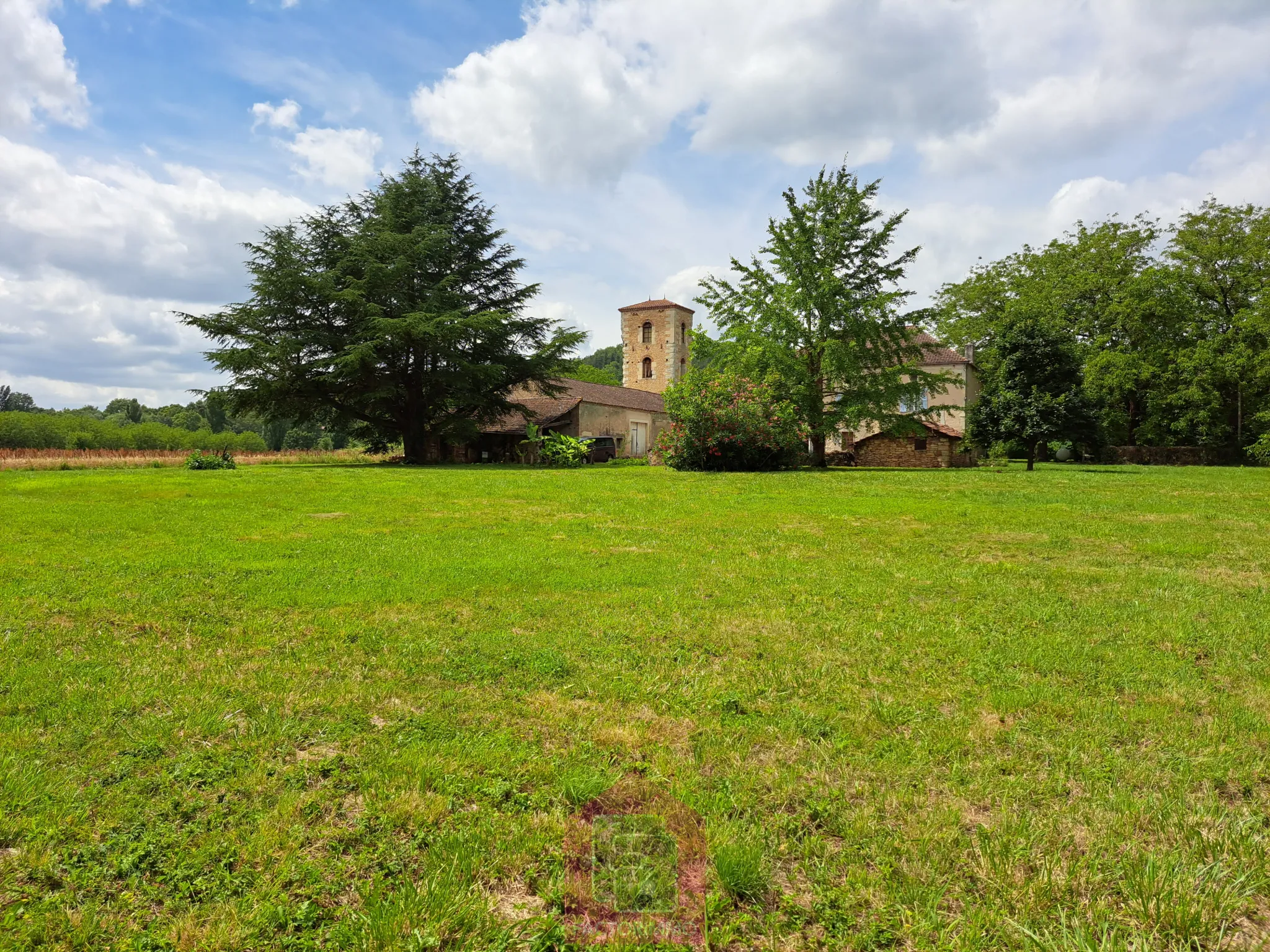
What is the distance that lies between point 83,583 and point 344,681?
3753 millimetres

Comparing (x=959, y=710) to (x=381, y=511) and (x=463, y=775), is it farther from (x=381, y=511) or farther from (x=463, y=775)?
(x=381, y=511)

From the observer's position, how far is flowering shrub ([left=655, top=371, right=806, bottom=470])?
Result: 76.2ft

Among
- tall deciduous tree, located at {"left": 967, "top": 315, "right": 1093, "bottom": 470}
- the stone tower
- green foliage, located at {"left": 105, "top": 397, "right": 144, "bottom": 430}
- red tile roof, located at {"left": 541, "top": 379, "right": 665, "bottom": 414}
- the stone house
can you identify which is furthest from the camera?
green foliage, located at {"left": 105, "top": 397, "right": 144, "bottom": 430}

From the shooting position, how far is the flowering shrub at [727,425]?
23.2m

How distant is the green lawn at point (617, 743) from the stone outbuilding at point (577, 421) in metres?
29.4

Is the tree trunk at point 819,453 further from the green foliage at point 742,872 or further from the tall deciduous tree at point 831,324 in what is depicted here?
the green foliage at point 742,872

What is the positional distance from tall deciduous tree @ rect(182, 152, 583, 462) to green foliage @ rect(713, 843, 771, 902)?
93.3ft

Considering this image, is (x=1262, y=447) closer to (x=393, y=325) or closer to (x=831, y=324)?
(x=831, y=324)

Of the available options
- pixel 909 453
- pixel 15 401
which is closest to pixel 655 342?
pixel 909 453

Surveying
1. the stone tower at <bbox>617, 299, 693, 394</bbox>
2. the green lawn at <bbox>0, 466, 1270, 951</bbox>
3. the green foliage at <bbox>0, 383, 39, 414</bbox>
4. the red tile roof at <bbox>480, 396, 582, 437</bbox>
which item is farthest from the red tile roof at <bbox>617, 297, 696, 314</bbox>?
the green foliage at <bbox>0, 383, 39, 414</bbox>

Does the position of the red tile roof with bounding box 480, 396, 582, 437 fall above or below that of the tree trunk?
above

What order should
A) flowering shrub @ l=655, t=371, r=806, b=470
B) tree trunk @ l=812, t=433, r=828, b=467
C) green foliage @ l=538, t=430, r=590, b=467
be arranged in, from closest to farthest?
flowering shrub @ l=655, t=371, r=806, b=470
tree trunk @ l=812, t=433, r=828, b=467
green foliage @ l=538, t=430, r=590, b=467

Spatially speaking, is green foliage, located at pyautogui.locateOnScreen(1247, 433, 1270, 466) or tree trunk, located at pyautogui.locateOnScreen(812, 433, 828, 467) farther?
green foliage, located at pyautogui.locateOnScreen(1247, 433, 1270, 466)

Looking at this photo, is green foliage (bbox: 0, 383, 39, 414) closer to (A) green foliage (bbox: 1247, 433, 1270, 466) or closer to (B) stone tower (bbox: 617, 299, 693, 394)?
(B) stone tower (bbox: 617, 299, 693, 394)
